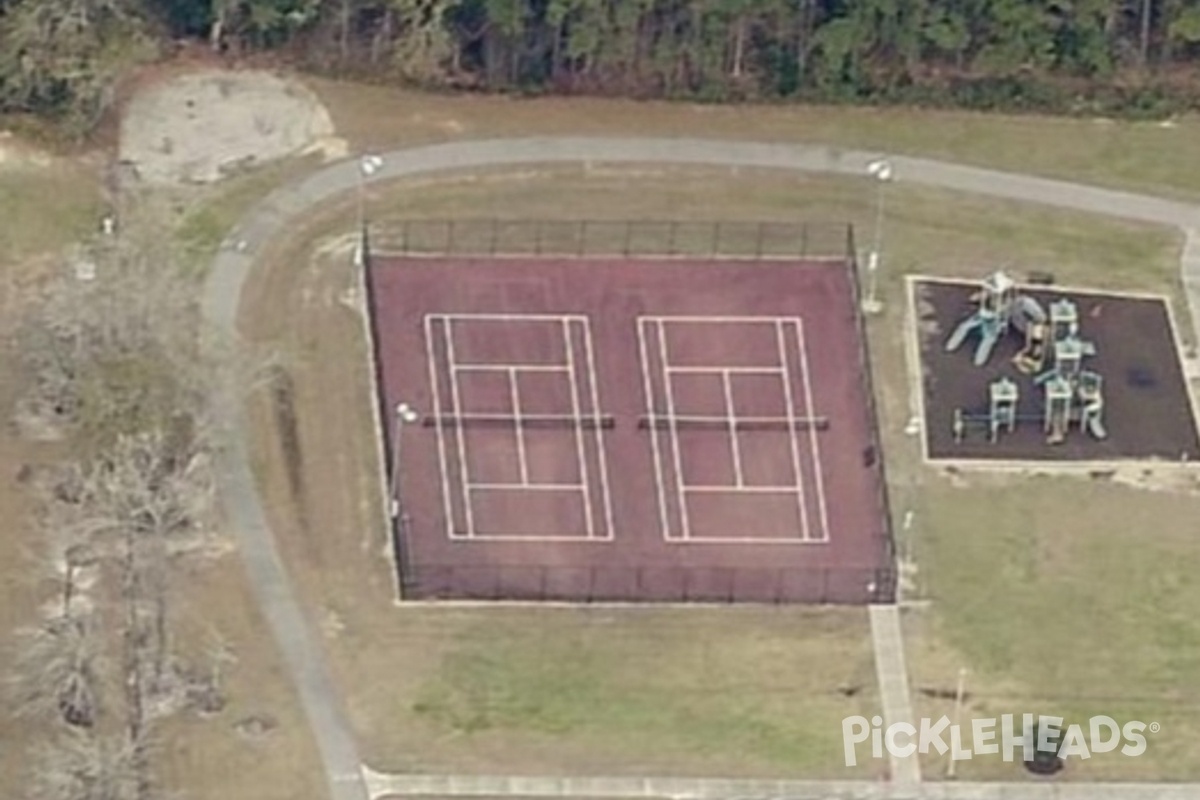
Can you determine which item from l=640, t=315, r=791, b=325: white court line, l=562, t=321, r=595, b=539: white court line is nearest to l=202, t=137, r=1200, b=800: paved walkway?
l=640, t=315, r=791, b=325: white court line

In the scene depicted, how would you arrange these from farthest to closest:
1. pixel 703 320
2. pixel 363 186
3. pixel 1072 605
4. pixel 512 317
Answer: pixel 363 186 → pixel 703 320 → pixel 512 317 → pixel 1072 605

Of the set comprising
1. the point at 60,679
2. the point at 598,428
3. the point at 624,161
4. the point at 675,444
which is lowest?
the point at 60,679

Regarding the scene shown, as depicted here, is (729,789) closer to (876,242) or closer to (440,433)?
(440,433)

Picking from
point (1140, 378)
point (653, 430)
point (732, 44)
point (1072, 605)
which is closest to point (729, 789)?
point (1072, 605)

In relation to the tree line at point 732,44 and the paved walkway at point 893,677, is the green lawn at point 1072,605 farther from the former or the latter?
the tree line at point 732,44

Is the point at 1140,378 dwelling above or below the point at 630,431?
above
